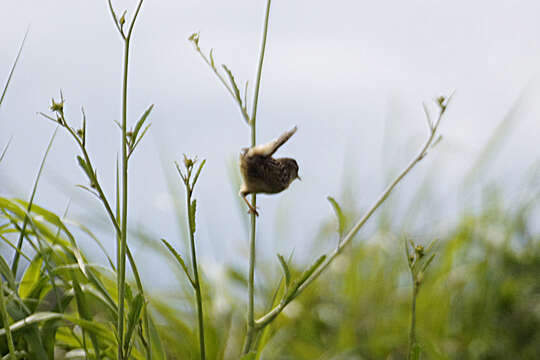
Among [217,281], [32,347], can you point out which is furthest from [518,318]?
[32,347]

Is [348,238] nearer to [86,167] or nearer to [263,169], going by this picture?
[263,169]

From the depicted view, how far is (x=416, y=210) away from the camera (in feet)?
6.72

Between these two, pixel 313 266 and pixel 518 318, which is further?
pixel 518 318

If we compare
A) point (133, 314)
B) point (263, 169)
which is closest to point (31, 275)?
point (133, 314)

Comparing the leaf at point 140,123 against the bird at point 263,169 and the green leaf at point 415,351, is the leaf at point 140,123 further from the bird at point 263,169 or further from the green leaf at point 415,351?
the green leaf at point 415,351

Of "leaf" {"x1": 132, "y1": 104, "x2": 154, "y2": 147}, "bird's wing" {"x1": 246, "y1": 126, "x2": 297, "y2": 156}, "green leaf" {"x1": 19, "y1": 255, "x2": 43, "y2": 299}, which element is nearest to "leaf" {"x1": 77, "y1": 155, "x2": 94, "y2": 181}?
"leaf" {"x1": 132, "y1": 104, "x2": 154, "y2": 147}

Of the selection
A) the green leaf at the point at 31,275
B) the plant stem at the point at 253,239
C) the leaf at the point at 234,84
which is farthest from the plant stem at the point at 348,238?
the green leaf at the point at 31,275

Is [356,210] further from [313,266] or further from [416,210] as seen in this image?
[313,266]

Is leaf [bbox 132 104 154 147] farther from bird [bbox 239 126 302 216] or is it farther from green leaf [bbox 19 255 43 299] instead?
green leaf [bbox 19 255 43 299]

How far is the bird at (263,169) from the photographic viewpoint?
60 centimetres

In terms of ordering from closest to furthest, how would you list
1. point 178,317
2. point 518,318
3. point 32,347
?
point 32,347 < point 178,317 < point 518,318

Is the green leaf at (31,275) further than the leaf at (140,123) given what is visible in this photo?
Yes

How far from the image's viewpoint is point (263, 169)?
1.97 feet

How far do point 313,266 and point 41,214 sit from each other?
391mm
